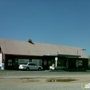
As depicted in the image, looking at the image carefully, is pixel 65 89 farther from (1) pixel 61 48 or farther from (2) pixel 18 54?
(1) pixel 61 48

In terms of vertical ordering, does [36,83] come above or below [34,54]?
below

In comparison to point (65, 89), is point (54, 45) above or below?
above

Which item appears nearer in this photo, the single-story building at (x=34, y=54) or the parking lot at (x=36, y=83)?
the parking lot at (x=36, y=83)

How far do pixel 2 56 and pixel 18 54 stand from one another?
3.49 m

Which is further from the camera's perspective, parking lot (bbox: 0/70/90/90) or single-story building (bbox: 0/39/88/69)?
single-story building (bbox: 0/39/88/69)

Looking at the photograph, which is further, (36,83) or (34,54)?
(34,54)

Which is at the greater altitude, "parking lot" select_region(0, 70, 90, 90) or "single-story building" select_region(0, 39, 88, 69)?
"single-story building" select_region(0, 39, 88, 69)

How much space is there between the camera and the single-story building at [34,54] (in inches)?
1946

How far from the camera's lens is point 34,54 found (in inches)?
2090

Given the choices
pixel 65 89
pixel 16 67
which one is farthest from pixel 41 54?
pixel 65 89

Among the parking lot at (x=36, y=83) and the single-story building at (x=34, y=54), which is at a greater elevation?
the single-story building at (x=34, y=54)

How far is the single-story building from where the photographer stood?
1946 inches

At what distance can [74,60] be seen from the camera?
62.6 m

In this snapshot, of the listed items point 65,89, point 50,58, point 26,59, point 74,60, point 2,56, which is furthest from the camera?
point 74,60
